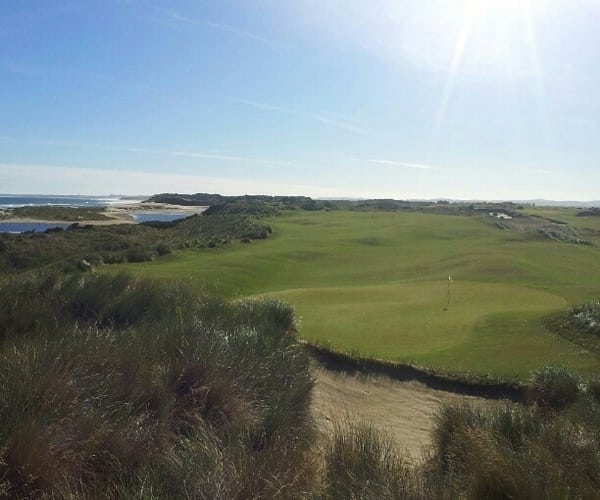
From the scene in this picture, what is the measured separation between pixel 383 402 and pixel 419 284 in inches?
648

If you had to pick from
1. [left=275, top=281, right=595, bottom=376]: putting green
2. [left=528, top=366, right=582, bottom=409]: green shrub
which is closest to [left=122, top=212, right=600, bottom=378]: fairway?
[left=275, top=281, right=595, bottom=376]: putting green

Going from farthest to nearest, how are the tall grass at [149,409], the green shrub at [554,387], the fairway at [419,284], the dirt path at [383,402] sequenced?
the fairway at [419,284] → the green shrub at [554,387] → the dirt path at [383,402] → the tall grass at [149,409]

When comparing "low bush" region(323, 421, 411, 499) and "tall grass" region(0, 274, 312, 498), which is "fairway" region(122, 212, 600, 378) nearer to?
"tall grass" region(0, 274, 312, 498)

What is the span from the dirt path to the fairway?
133cm

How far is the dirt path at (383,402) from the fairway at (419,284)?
4.36ft

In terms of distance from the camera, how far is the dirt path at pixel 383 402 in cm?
887

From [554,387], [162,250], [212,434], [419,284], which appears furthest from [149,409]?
[162,250]

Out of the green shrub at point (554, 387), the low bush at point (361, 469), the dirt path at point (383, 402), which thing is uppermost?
the low bush at point (361, 469)

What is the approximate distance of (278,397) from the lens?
638 centimetres

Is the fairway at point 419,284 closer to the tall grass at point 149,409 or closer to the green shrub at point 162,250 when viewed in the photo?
the green shrub at point 162,250

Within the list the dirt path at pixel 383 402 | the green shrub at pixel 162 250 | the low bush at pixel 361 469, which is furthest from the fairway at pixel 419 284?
the low bush at pixel 361 469

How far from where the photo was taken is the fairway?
13.7m

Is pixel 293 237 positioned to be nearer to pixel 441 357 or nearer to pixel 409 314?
pixel 409 314

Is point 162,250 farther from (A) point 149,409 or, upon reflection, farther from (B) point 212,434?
(B) point 212,434
